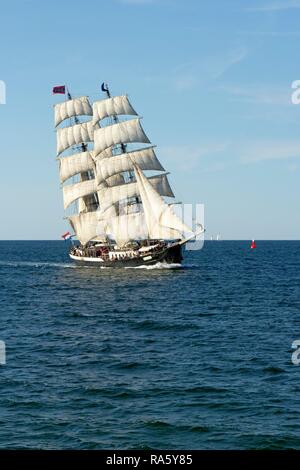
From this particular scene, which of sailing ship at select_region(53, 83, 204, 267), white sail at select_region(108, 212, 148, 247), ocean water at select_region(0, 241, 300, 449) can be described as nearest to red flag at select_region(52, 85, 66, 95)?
sailing ship at select_region(53, 83, 204, 267)

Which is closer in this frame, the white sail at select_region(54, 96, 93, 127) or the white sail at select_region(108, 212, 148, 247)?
the white sail at select_region(108, 212, 148, 247)

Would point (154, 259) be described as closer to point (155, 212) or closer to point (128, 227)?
point (155, 212)

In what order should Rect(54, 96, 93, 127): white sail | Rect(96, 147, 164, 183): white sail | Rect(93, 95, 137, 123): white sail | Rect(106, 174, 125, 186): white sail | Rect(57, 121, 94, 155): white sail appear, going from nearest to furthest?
1. Rect(96, 147, 164, 183): white sail
2. Rect(106, 174, 125, 186): white sail
3. Rect(93, 95, 137, 123): white sail
4. Rect(57, 121, 94, 155): white sail
5. Rect(54, 96, 93, 127): white sail

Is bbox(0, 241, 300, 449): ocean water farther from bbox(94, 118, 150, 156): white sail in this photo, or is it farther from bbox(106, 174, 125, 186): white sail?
bbox(94, 118, 150, 156): white sail

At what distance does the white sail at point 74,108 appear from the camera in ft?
405

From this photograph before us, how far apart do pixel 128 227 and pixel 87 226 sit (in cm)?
1259

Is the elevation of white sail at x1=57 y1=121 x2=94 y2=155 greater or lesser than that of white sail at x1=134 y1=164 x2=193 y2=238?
greater

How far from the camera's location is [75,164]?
118 metres

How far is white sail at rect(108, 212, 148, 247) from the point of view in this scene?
4151 inches

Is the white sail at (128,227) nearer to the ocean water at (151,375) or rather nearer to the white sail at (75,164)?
the white sail at (75,164)

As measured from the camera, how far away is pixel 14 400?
25.4 m

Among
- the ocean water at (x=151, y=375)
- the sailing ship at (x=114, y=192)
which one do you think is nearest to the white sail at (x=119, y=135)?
the sailing ship at (x=114, y=192)

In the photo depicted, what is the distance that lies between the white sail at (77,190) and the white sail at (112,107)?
12.8 meters

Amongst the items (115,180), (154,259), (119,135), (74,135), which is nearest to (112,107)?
(119,135)
